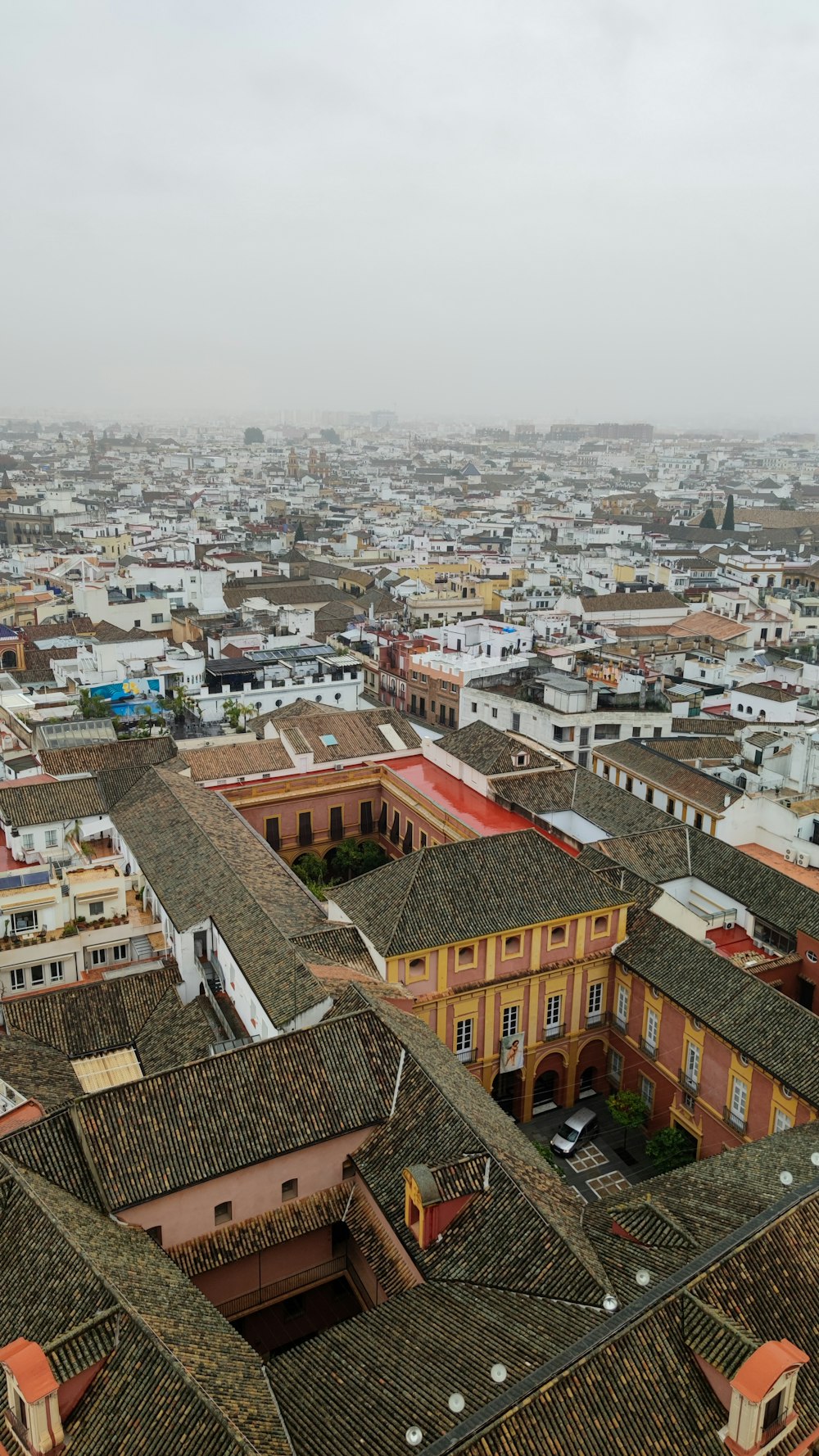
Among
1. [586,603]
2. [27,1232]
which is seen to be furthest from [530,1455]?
[586,603]

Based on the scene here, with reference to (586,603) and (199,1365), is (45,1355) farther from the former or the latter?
(586,603)

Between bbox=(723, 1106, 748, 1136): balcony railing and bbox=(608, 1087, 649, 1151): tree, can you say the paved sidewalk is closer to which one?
bbox=(608, 1087, 649, 1151): tree

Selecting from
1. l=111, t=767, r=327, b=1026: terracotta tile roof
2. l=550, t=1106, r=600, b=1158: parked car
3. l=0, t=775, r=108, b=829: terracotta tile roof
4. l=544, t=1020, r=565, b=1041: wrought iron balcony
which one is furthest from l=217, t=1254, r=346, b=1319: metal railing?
l=0, t=775, r=108, b=829: terracotta tile roof

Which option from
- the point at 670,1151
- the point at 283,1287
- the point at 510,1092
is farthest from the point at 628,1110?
the point at 283,1287

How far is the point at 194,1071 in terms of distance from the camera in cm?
1958

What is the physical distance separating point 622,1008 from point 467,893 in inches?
223

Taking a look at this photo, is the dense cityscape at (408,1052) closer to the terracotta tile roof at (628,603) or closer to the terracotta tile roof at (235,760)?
the terracotta tile roof at (235,760)

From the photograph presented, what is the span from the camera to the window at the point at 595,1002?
29266 mm

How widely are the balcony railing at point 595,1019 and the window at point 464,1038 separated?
3669 millimetres

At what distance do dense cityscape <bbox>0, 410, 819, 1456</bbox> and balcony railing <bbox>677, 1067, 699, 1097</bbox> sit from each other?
6.5 inches

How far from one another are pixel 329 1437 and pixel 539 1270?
13.6 feet

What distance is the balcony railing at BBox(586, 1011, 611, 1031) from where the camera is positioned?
2939 centimetres

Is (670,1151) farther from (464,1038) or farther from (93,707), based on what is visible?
(93,707)

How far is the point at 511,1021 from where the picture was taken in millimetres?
28250
